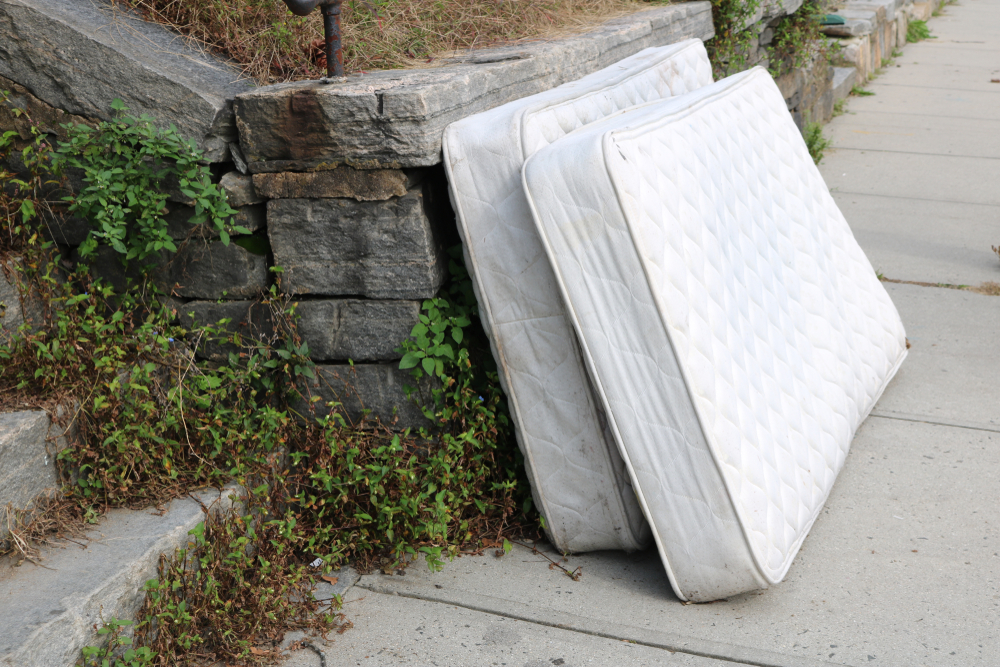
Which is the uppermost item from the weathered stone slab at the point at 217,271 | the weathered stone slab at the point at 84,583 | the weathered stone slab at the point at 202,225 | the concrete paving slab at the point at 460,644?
the weathered stone slab at the point at 202,225

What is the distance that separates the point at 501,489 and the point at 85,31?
5.28 ft

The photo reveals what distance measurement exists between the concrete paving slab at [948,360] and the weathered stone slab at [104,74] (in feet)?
7.28

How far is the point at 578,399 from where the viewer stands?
2.19m

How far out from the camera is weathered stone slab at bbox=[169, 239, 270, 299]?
7.91ft

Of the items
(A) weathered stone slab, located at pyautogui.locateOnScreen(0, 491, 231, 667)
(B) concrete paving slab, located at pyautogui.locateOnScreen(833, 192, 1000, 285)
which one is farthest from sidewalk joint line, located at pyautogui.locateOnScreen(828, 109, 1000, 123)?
(A) weathered stone slab, located at pyautogui.locateOnScreen(0, 491, 231, 667)

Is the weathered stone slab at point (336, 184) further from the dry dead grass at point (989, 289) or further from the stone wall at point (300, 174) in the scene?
the dry dead grass at point (989, 289)

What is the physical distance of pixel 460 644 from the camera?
80.0 inches

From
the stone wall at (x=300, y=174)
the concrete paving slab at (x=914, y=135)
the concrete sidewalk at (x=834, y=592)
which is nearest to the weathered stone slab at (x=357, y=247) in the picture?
the stone wall at (x=300, y=174)

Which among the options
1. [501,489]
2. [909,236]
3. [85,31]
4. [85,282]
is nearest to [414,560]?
[501,489]

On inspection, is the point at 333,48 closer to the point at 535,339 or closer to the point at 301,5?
the point at 301,5

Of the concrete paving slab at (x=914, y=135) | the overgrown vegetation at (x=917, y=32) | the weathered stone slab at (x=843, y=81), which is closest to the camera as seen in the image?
the concrete paving slab at (x=914, y=135)

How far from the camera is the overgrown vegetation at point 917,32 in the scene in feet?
35.1

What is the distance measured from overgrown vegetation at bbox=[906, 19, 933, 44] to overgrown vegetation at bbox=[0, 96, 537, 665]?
10210 mm

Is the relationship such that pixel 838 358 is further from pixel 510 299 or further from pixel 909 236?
pixel 909 236
